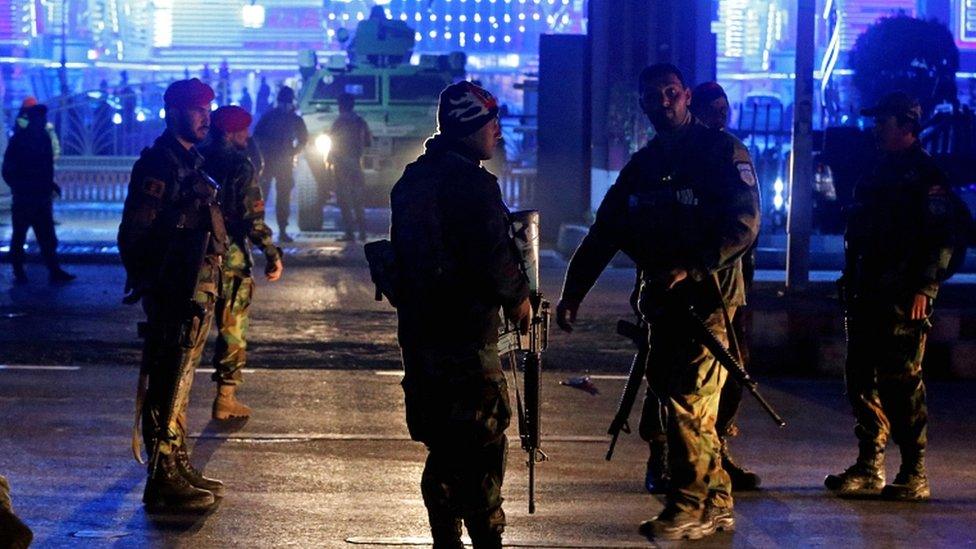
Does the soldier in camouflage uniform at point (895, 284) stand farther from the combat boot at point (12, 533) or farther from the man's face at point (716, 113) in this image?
the combat boot at point (12, 533)

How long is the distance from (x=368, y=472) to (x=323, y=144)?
1301 centimetres

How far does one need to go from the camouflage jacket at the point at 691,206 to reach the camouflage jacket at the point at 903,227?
89 centimetres

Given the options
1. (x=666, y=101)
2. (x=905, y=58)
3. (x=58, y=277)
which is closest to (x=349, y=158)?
(x=58, y=277)

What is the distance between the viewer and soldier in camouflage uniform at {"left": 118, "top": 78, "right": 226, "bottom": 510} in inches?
258

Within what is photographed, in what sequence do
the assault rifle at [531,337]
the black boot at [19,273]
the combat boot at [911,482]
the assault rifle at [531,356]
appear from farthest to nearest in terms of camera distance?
1. the black boot at [19,273]
2. the combat boot at [911,482]
3. the assault rifle at [531,356]
4. the assault rifle at [531,337]

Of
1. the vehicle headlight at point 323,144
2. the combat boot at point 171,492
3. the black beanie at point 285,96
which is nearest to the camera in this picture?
the combat boot at point 171,492

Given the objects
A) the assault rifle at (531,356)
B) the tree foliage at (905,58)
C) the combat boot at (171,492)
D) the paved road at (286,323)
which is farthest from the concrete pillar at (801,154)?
the tree foliage at (905,58)

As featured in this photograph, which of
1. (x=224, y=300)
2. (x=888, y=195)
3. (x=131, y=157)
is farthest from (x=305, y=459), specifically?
(x=131, y=157)

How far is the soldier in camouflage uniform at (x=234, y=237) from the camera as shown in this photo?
823cm

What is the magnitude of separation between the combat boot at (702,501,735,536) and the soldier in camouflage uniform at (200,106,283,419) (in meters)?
2.87

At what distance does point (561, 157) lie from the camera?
65.2 feet

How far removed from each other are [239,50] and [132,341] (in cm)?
4923

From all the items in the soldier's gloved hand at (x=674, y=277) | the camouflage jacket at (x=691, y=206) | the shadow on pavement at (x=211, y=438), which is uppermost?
the camouflage jacket at (x=691, y=206)

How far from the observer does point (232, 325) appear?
27.9ft
